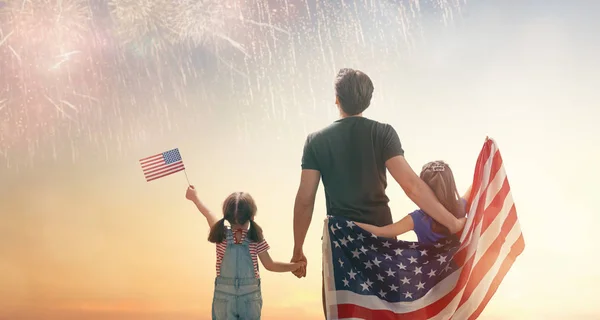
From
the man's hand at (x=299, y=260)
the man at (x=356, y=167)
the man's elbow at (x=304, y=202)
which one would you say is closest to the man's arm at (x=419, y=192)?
the man at (x=356, y=167)

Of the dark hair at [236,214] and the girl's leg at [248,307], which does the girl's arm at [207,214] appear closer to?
the dark hair at [236,214]

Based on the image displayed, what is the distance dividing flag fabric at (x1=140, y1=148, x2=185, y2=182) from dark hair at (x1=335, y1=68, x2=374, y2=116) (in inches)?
95.7

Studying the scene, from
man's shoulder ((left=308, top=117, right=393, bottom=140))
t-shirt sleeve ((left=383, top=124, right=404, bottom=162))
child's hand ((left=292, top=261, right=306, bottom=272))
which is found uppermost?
man's shoulder ((left=308, top=117, right=393, bottom=140))

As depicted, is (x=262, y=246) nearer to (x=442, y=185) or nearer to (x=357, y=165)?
(x=357, y=165)

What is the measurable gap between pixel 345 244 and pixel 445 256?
614mm

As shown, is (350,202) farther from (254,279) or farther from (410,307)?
(254,279)

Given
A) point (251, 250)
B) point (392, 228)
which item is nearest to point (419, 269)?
point (392, 228)

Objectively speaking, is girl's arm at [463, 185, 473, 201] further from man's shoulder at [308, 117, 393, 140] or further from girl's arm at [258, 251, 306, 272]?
girl's arm at [258, 251, 306, 272]

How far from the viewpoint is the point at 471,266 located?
4.40 meters

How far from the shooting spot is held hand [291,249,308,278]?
4749 millimetres

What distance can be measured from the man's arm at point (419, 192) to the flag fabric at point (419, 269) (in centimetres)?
12

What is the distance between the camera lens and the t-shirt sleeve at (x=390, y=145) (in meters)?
4.26

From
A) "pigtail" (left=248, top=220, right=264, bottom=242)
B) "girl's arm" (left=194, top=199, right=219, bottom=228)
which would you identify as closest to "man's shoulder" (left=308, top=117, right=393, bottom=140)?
"pigtail" (left=248, top=220, right=264, bottom=242)

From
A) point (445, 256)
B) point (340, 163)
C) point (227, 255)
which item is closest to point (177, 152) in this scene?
point (227, 255)
